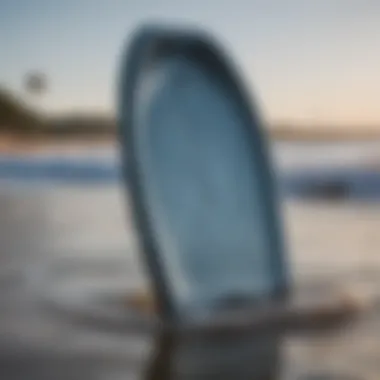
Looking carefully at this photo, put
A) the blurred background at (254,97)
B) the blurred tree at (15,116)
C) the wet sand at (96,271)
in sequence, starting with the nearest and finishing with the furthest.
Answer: the wet sand at (96,271) < the blurred background at (254,97) < the blurred tree at (15,116)

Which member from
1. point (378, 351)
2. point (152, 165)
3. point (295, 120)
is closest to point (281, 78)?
point (295, 120)

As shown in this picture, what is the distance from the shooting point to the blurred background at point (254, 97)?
1.83 m

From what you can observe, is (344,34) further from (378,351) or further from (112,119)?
(378,351)

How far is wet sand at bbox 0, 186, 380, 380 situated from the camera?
1120 mm

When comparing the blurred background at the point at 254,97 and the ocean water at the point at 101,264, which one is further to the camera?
the blurred background at the point at 254,97

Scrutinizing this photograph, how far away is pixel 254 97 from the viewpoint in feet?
5.78

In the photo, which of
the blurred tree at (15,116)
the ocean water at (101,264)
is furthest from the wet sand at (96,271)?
the blurred tree at (15,116)

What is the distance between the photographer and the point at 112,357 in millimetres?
1135

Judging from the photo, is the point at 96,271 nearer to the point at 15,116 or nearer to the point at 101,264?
Result: the point at 101,264

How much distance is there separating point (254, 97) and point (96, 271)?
0.41 metres

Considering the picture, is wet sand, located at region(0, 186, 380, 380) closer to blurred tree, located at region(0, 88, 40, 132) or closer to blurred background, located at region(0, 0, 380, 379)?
blurred background, located at region(0, 0, 380, 379)

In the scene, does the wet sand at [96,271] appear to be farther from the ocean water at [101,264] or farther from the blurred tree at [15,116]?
the blurred tree at [15,116]

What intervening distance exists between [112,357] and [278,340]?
195 mm

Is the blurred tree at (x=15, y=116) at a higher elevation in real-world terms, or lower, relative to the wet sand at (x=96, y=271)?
higher
